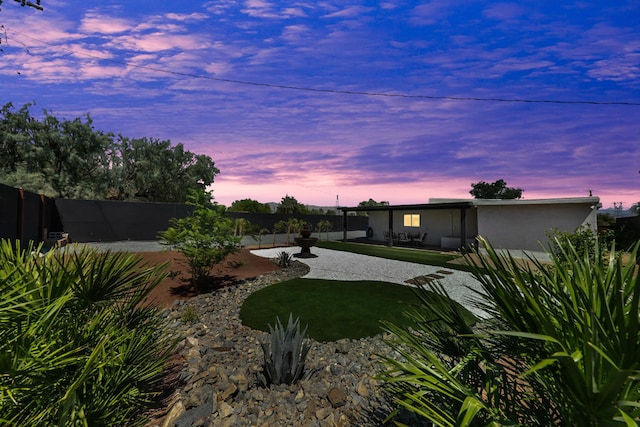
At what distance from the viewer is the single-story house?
13602 millimetres

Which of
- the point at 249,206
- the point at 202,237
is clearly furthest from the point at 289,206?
the point at 202,237

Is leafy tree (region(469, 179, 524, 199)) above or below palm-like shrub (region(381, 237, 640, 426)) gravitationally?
above

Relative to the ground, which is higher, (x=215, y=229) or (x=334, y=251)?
(x=215, y=229)

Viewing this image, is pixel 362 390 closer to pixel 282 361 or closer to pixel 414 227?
pixel 282 361

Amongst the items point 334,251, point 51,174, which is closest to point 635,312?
point 334,251

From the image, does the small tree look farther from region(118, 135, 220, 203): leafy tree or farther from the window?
region(118, 135, 220, 203): leafy tree

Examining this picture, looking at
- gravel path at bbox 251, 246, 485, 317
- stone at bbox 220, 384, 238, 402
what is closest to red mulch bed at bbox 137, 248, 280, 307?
gravel path at bbox 251, 246, 485, 317

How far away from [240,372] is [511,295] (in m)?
3.55

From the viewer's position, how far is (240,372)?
3.77 meters

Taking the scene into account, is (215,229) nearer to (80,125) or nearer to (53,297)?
(53,297)

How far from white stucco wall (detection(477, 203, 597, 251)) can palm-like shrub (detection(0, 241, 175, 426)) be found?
53.5 feet

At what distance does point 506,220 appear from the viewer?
15.3 meters

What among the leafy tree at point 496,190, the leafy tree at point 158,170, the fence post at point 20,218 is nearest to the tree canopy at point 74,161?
the leafy tree at point 158,170

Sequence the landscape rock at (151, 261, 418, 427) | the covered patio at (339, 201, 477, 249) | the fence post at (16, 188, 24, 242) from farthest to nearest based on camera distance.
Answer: the covered patio at (339, 201, 477, 249), the fence post at (16, 188, 24, 242), the landscape rock at (151, 261, 418, 427)
